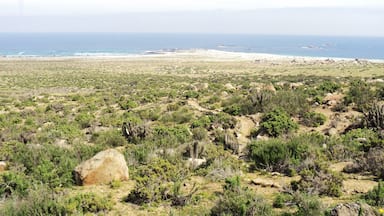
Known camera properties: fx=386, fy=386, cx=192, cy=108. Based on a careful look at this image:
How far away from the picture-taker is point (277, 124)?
49.3 feet

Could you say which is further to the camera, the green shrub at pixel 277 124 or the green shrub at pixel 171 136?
the green shrub at pixel 277 124

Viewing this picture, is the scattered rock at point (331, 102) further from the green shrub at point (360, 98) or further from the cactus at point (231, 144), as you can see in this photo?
the cactus at point (231, 144)

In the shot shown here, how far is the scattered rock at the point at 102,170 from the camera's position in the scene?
30.1ft

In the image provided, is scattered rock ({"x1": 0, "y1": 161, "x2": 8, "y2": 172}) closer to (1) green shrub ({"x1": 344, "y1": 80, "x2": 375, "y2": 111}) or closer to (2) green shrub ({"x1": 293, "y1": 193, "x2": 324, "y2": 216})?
(2) green shrub ({"x1": 293, "y1": 193, "x2": 324, "y2": 216})

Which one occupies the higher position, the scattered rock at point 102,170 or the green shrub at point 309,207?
the green shrub at point 309,207

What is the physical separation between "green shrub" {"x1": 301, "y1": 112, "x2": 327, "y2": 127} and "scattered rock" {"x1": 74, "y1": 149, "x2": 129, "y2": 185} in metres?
9.20

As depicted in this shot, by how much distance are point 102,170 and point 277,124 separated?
26.2 feet

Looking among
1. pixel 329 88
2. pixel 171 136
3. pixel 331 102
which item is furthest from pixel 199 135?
pixel 329 88

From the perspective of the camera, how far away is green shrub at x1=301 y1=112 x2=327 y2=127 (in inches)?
627

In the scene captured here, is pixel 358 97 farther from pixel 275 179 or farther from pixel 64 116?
pixel 64 116

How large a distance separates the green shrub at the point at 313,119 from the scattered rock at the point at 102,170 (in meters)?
9.20

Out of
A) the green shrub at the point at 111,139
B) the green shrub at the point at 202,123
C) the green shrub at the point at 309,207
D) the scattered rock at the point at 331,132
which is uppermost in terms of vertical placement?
the green shrub at the point at 309,207

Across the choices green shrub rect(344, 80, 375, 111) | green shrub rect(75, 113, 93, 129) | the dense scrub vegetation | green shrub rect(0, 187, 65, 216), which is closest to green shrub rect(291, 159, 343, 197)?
the dense scrub vegetation

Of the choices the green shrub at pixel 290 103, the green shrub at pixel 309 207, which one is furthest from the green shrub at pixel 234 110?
the green shrub at pixel 309 207
